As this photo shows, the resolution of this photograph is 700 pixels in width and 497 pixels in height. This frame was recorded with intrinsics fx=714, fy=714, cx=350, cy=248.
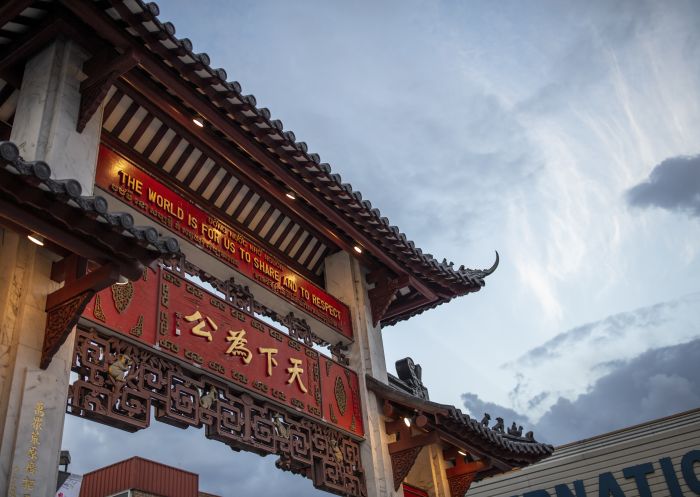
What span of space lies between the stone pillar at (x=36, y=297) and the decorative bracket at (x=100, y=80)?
8cm

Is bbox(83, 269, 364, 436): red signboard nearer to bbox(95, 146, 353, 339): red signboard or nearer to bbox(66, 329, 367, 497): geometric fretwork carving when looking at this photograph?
bbox(66, 329, 367, 497): geometric fretwork carving

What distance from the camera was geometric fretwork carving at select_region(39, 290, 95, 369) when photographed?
6281mm

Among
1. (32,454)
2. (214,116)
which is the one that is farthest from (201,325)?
(32,454)

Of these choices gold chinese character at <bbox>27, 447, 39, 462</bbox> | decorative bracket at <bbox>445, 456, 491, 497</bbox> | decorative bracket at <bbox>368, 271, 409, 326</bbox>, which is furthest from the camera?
decorative bracket at <bbox>368, 271, 409, 326</bbox>

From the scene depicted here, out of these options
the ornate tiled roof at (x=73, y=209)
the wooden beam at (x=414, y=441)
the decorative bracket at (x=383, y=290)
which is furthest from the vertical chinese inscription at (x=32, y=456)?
the decorative bracket at (x=383, y=290)

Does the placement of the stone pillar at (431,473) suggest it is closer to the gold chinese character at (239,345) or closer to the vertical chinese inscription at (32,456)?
the gold chinese character at (239,345)

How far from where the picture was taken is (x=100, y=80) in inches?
303

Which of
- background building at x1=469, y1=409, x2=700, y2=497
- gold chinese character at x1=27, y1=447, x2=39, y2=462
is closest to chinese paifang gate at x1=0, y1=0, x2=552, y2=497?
gold chinese character at x1=27, y1=447, x2=39, y2=462

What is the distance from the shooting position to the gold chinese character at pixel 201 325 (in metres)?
8.59

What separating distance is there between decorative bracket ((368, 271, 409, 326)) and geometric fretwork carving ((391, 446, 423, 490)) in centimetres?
245

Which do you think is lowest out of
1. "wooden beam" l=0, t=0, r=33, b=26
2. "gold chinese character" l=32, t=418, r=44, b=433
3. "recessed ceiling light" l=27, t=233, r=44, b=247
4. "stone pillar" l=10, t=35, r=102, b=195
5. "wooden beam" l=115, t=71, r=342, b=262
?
"gold chinese character" l=32, t=418, r=44, b=433

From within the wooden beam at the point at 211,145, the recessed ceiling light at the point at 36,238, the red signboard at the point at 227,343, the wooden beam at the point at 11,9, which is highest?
the wooden beam at the point at 211,145

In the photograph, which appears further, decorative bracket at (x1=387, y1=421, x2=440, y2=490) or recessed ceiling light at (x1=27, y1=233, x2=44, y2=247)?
decorative bracket at (x1=387, y1=421, x2=440, y2=490)

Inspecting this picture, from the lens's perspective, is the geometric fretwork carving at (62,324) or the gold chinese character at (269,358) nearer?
the geometric fretwork carving at (62,324)
